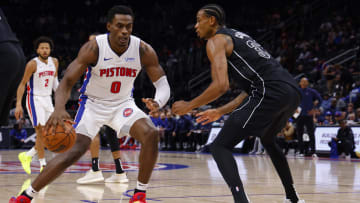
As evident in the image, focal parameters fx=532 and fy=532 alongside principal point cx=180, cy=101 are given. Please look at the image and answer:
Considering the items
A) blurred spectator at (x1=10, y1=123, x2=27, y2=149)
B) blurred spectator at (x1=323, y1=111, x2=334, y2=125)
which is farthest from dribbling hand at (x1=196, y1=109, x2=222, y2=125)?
blurred spectator at (x1=10, y1=123, x2=27, y2=149)

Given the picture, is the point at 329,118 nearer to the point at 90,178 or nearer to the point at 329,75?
the point at 329,75

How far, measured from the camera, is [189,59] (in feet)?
76.2

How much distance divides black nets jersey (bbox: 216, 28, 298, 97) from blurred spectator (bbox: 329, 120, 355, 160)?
A: 8.57 m

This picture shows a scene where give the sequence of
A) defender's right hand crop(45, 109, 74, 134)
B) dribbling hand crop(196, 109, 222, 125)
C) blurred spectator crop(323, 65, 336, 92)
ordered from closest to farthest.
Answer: defender's right hand crop(45, 109, 74, 134) → dribbling hand crop(196, 109, 222, 125) → blurred spectator crop(323, 65, 336, 92)

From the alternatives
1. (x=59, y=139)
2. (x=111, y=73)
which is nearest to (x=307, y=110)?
(x=111, y=73)

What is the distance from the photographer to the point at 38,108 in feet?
26.3

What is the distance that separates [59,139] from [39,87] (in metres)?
4.36

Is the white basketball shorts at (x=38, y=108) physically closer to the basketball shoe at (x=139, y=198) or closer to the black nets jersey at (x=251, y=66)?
the basketball shoe at (x=139, y=198)

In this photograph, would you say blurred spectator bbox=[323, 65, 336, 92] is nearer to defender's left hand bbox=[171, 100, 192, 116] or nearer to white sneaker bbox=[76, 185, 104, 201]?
white sneaker bbox=[76, 185, 104, 201]

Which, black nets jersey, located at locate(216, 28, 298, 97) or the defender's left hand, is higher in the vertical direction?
black nets jersey, located at locate(216, 28, 298, 97)

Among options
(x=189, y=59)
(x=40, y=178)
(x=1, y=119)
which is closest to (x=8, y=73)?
(x=1, y=119)

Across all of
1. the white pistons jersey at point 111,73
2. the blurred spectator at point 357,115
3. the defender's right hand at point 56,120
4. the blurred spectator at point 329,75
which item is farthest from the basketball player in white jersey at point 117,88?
the blurred spectator at point 329,75

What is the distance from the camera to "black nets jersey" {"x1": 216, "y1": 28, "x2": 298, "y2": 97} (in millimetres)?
4250

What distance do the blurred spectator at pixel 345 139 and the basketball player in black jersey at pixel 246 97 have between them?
847 cm
